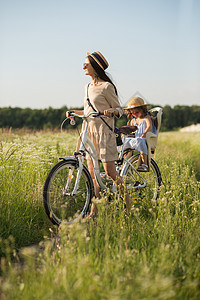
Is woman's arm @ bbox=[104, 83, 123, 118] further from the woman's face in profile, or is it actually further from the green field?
the green field

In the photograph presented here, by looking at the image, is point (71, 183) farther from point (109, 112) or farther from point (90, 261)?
point (90, 261)

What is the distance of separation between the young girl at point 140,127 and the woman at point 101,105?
78 centimetres

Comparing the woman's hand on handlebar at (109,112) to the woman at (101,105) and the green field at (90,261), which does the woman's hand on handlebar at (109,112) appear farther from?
the green field at (90,261)

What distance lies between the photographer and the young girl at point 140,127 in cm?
515

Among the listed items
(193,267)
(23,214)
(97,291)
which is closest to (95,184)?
(23,214)

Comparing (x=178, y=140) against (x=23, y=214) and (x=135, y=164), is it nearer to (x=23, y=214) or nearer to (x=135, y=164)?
(x=135, y=164)

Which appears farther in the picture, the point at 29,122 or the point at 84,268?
the point at 29,122

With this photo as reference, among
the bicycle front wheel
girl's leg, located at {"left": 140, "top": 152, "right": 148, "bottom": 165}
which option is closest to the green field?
the bicycle front wheel

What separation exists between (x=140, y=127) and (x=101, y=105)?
4.11 feet

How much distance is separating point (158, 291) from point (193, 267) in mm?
678

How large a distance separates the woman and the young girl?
0.78 meters

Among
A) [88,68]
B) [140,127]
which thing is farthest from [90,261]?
[140,127]

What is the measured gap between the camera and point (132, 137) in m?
5.44

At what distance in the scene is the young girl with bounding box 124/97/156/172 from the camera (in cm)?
515
